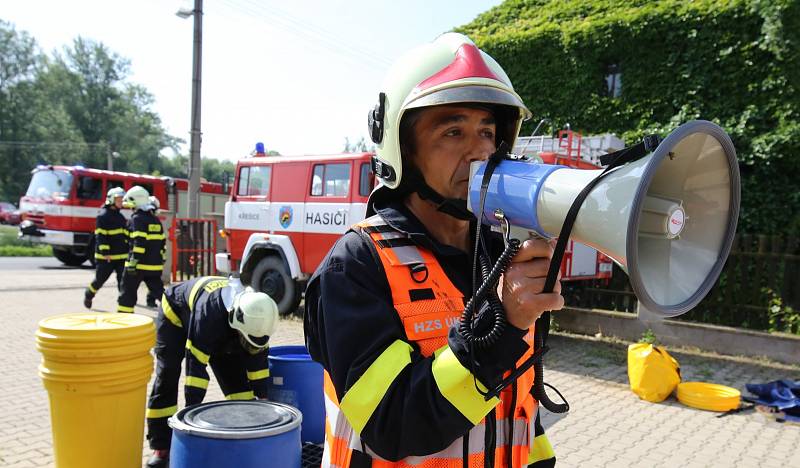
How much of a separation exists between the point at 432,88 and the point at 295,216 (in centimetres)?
760

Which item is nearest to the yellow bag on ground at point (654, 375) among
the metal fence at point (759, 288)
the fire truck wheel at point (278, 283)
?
the metal fence at point (759, 288)

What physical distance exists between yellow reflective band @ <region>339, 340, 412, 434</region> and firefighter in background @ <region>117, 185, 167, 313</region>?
806 centimetres

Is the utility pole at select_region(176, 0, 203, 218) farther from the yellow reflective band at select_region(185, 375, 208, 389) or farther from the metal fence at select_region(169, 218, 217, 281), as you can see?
the yellow reflective band at select_region(185, 375, 208, 389)

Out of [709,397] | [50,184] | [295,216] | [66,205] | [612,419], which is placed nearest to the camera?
[612,419]

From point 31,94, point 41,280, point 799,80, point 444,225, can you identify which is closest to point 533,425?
point 444,225

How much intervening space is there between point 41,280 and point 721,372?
14.6m

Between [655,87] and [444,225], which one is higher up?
[655,87]

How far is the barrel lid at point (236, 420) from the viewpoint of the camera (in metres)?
2.80

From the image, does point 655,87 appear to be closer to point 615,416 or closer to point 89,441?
point 615,416

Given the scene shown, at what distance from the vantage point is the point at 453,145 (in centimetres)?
151

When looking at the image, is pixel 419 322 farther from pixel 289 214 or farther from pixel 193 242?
pixel 193 242

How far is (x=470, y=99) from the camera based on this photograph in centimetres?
144

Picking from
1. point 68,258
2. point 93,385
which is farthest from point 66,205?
point 93,385

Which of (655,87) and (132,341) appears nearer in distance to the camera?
Answer: (132,341)
